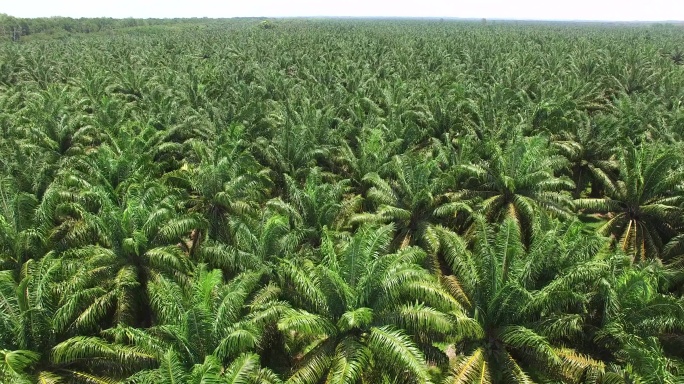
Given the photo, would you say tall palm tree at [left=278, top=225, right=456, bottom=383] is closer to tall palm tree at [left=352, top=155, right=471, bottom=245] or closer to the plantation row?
the plantation row

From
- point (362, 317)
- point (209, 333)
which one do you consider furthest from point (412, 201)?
point (209, 333)

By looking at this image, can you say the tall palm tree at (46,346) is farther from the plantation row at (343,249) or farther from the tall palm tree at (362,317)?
the tall palm tree at (362,317)

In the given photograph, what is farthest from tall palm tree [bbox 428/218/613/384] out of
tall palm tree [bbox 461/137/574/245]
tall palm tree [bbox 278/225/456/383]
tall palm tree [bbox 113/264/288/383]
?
tall palm tree [bbox 113/264/288/383]

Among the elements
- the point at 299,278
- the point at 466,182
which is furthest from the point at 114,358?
the point at 466,182

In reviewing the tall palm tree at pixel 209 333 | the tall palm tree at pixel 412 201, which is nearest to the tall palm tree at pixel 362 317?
the tall palm tree at pixel 209 333

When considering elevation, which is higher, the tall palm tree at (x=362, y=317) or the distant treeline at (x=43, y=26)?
the distant treeline at (x=43, y=26)

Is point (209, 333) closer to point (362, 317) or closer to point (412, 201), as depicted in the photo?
point (362, 317)

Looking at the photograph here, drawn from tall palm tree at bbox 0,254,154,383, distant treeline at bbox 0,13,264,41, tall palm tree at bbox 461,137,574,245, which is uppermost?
distant treeline at bbox 0,13,264,41

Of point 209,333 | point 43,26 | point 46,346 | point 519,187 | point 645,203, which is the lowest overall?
point 46,346
